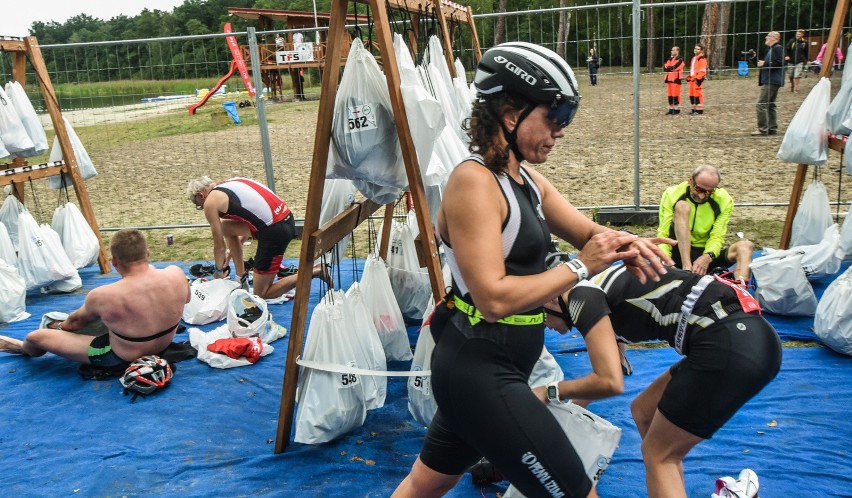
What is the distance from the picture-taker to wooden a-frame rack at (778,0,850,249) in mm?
5840

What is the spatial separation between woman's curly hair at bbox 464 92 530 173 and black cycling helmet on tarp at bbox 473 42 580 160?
0.02 m

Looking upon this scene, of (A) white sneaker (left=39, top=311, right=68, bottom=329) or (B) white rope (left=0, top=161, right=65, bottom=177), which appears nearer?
(A) white sneaker (left=39, top=311, right=68, bottom=329)

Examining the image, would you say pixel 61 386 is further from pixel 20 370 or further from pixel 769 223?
pixel 769 223

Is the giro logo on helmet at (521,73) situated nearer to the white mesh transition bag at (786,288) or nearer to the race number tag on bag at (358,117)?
the race number tag on bag at (358,117)

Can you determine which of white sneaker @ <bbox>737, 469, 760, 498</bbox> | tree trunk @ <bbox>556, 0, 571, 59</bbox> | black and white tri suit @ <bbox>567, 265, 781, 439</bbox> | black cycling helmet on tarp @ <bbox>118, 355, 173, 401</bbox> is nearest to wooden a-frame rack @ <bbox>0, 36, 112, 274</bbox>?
black cycling helmet on tarp @ <bbox>118, 355, 173, 401</bbox>

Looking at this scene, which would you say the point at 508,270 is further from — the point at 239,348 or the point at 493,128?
the point at 239,348

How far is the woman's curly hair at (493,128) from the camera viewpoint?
6.98ft

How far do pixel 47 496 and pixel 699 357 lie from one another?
121 inches

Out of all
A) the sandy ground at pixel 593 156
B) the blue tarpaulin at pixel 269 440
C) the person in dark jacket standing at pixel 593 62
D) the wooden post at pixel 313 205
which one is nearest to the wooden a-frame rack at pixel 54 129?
the sandy ground at pixel 593 156

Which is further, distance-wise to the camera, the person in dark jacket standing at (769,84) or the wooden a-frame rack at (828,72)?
the person in dark jacket standing at (769,84)

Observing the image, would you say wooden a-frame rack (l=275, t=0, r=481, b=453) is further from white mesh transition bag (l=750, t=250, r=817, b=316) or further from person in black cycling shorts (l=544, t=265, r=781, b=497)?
white mesh transition bag (l=750, t=250, r=817, b=316)

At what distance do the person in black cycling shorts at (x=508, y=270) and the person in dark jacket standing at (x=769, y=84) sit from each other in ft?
27.5

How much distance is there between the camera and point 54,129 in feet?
23.3

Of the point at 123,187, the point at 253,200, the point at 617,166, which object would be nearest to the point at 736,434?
the point at 253,200
